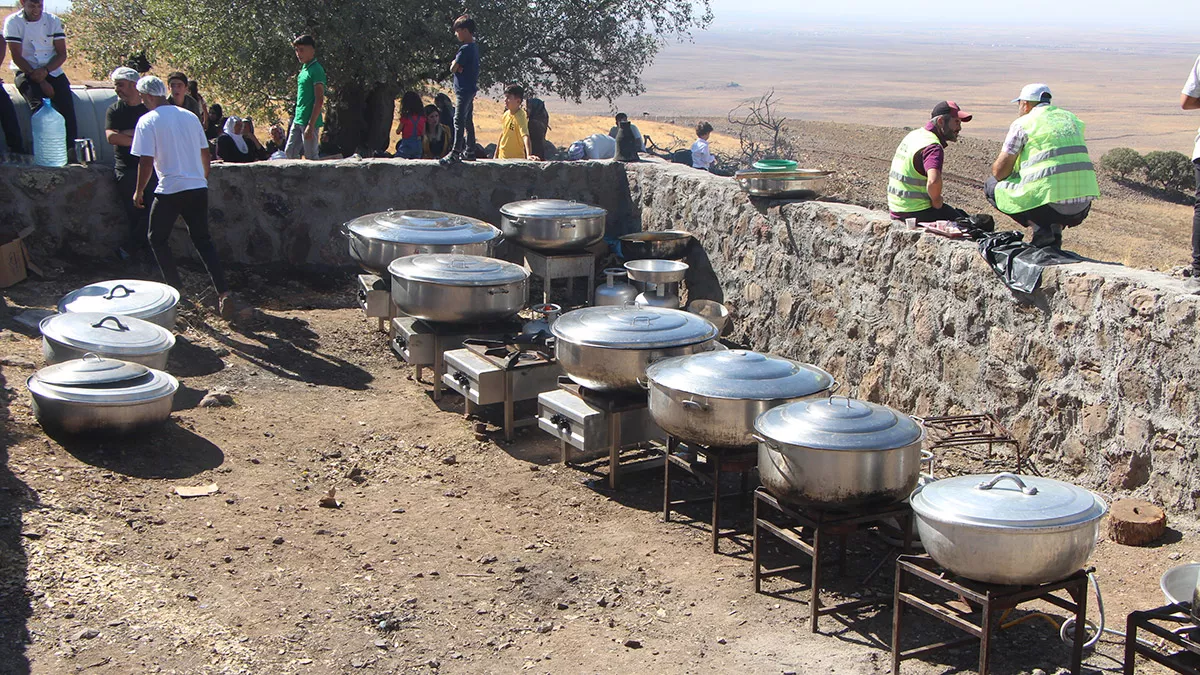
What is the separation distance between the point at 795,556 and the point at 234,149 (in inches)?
297

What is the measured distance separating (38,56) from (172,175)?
2.28 meters

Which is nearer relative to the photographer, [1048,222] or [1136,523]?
[1136,523]

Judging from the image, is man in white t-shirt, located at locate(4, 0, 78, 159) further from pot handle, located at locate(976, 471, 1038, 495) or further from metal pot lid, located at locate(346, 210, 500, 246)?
pot handle, located at locate(976, 471, 1038, 495)

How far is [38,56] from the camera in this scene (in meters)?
9.11

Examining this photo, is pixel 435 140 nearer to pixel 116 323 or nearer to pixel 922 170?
pixel 116 323

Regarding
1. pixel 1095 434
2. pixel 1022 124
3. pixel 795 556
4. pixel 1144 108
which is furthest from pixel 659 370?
pixel 1144 108

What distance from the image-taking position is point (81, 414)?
18.7 feet

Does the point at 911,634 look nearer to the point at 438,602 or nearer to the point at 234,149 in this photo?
the point at 438,602

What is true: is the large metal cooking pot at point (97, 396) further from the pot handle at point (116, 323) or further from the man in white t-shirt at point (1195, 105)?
the man in white t-shirt at point (1195, 105)

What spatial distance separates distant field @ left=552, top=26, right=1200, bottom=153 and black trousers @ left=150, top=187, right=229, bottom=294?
108ft

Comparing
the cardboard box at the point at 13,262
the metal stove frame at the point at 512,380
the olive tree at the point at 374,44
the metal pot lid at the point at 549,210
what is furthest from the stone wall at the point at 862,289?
the olive tree at the point at 374,44

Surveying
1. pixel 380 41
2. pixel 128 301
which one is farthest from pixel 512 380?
pixel 380 41

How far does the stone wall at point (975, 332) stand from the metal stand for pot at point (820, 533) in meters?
1.31

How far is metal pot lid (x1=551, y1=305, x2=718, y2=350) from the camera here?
5777mm
